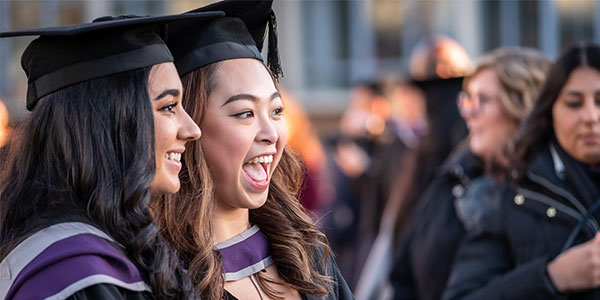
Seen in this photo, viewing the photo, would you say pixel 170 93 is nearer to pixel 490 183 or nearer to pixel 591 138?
pixel 591 138

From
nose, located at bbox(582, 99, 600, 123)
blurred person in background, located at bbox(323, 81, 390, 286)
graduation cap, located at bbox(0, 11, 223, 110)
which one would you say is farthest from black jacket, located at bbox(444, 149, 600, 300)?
blurred person in background, located at bbox(323, 81, 390, 286)

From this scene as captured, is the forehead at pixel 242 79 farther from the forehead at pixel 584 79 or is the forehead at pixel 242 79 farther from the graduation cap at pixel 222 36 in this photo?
the forehead at pixel 584 79

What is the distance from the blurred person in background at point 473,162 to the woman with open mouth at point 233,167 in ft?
5.46

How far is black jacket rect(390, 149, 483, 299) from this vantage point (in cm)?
438

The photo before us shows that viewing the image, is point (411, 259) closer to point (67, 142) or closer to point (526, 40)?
point (67, 142)

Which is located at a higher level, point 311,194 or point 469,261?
point 469,261

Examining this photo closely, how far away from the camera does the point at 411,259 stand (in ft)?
15.2

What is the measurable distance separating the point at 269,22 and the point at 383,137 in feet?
15.0

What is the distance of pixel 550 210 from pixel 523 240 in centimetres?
17

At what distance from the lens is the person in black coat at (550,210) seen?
11.5 feet

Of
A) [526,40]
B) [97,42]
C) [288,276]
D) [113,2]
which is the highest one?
[97,42]

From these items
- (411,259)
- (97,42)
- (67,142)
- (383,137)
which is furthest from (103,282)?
(383,137)

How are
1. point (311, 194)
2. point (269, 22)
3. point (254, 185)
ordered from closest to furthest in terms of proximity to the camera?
point (254, 185) < point (269, 22) < point (311, 194)

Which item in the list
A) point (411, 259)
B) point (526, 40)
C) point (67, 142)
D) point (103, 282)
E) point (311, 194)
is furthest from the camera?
point (526, 40)
